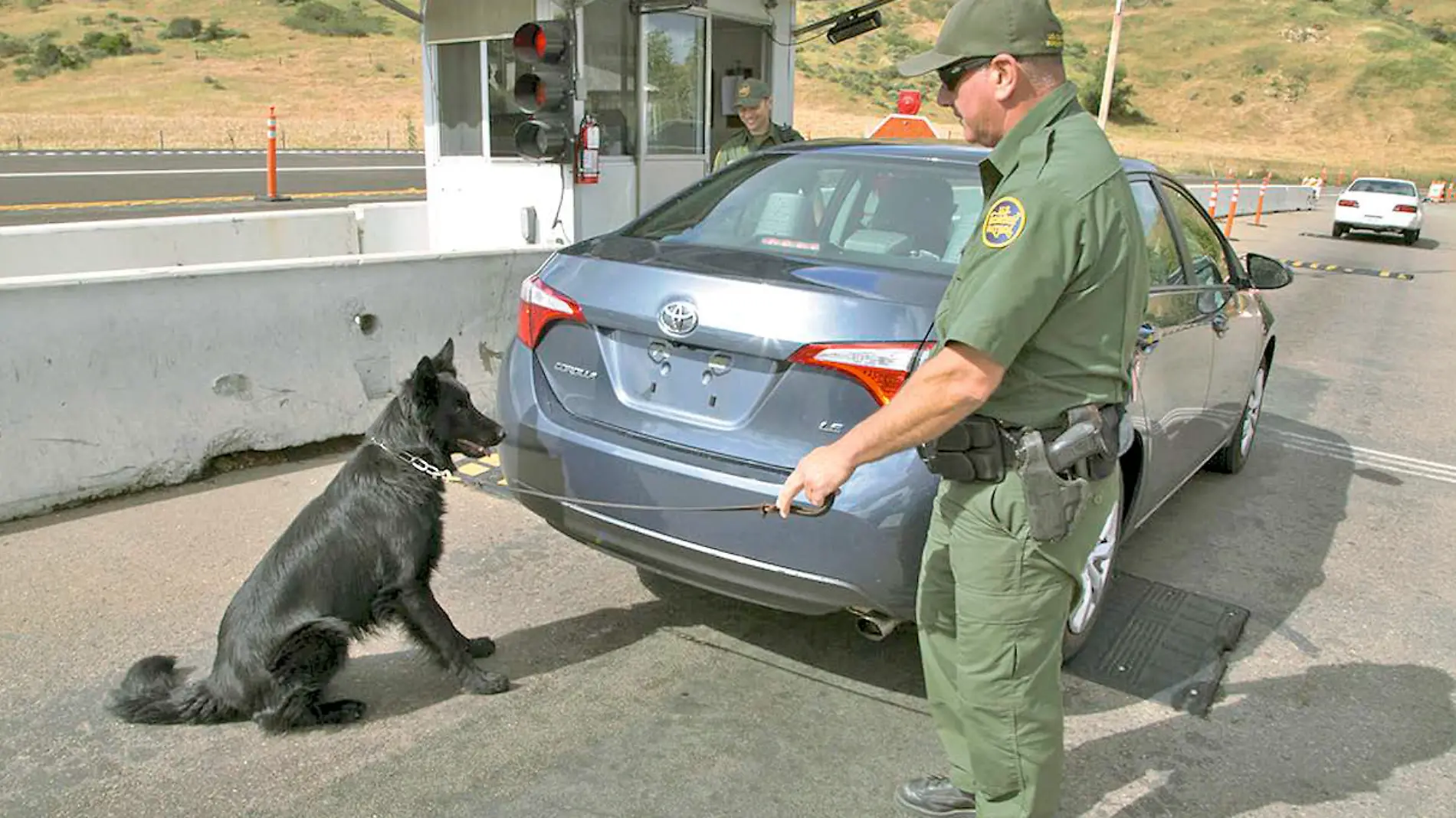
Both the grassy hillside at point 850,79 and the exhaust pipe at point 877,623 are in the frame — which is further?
the grassy hillside at point 850,79

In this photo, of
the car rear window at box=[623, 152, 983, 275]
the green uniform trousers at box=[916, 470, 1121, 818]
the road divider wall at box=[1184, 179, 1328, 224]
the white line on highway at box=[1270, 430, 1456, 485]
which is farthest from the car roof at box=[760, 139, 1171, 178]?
the road divider wall at box=[1184, 179, 1328, 224]

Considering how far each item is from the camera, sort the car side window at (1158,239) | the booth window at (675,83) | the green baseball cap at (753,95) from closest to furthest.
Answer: the car side window at (1158,239)
the green baseball cap at (753,95)
the booth window at (675,83)

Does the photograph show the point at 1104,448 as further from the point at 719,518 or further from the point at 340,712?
the point at 340,712

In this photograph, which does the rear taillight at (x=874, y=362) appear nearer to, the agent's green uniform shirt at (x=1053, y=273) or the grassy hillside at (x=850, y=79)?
the agent's green uniform shirt at (x=1053, y=273)

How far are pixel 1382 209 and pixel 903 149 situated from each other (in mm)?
23379

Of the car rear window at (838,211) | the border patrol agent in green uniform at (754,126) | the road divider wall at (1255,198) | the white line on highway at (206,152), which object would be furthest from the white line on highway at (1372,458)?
the white line on highway at (206,152)

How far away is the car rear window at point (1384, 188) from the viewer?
76.5 feet

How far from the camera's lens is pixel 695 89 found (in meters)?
9.15

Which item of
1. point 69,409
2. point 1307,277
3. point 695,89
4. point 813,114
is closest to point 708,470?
point 69,409

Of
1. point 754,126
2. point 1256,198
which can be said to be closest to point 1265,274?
point 754,126

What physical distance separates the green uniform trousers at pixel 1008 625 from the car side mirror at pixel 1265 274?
10.2ft

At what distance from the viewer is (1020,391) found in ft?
7.18

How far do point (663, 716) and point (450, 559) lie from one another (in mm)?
1478

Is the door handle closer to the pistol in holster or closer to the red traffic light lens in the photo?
the pistol in holster
